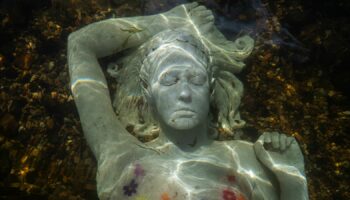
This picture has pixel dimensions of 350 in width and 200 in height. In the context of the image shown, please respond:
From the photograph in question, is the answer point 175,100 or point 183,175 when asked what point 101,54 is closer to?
point 175,100

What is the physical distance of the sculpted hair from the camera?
13.0ft

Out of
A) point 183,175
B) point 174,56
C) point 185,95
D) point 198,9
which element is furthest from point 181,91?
point 198,9

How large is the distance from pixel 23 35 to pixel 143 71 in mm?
2135

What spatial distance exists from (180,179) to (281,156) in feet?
4.23

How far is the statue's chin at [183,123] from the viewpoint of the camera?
3.44 metres

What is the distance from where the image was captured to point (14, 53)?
4.67 m

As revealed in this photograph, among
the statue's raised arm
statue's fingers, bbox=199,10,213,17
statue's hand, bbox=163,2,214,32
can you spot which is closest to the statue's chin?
the statue's raised arm

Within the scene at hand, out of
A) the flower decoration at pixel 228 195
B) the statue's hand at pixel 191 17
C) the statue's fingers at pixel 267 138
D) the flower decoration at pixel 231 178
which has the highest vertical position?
the statue's hand at pixel 191 17

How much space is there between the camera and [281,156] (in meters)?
3.83

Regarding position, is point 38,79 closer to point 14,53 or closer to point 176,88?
point 14,53

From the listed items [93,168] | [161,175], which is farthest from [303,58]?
[93,168]

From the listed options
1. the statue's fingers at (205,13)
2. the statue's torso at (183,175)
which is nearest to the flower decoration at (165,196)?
the statue's torso at (183,175)

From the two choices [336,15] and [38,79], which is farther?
[336,15]

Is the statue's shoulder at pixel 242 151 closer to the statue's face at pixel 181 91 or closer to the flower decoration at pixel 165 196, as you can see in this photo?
the statue's face at pixel 181 91
